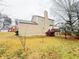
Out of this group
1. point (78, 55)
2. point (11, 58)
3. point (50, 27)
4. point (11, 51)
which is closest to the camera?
point (11, 58)

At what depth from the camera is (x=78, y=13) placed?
59.8 ft

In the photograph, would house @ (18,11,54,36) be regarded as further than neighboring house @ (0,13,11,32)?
Yes

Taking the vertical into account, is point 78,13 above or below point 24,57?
above

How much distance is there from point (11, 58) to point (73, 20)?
34.2 feet

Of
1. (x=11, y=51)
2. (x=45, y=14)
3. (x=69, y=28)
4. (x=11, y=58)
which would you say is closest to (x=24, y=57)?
(x=11, y=58)

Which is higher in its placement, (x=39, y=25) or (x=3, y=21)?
(x=3, y=21)

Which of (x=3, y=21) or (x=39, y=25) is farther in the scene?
(x=39, y=25)

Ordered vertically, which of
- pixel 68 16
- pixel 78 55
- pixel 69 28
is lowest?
pixel 78 55

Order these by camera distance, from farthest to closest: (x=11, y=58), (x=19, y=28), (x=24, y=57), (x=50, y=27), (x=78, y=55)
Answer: (x=50, y=27), (x=19, y=28), (x=78, y=55), (x=11, y=58), (x=24, y=57)

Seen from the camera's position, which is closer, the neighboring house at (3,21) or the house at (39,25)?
the neighboring house at (3,21)

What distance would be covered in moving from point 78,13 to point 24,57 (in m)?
11.1

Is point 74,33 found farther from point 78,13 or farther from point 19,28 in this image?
point 19,28

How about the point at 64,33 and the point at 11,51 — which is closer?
the point at 11,51

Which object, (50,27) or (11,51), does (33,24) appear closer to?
(50,27)
